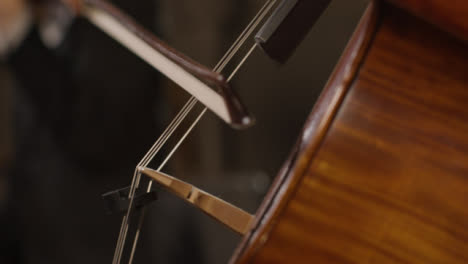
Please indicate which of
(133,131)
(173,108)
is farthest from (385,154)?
(173,108)

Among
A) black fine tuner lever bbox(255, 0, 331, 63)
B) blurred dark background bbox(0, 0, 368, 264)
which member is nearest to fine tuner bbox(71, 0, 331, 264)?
black fine tuner lever bbox(255, 0, 331, 63)

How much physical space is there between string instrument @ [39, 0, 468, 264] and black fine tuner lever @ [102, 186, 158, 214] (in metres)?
0.08

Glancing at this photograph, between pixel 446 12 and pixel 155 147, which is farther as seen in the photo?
pixel 155 147

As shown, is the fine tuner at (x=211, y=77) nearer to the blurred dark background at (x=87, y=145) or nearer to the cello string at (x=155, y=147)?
the cello string at (x=155, y=147)

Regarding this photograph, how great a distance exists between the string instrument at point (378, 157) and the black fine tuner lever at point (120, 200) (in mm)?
80

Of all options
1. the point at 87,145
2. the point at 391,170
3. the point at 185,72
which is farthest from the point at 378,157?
the point at 87,145

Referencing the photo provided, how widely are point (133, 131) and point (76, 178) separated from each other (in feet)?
0.50

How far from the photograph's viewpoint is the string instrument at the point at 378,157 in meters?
0.40

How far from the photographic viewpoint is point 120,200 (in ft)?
1.38

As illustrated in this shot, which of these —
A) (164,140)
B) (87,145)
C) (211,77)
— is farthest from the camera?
(87,145)

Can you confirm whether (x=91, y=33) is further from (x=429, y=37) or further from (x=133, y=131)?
(x=429, y=37)

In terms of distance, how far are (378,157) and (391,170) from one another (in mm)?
12

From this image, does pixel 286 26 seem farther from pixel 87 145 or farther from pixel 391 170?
pixel 87 145

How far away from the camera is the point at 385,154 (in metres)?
0.41
